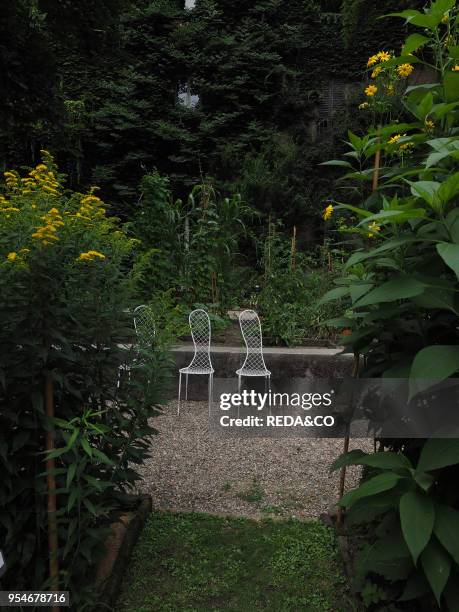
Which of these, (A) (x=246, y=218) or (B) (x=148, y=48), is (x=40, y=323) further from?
(B) (x=148, y=48)

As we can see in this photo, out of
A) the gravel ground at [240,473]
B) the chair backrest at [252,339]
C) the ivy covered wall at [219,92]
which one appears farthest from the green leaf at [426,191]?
the ivy covered wall at [219,92]

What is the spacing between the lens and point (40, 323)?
1.64m

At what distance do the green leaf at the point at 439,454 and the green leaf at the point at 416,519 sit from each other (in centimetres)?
8

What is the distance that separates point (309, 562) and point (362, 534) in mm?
274

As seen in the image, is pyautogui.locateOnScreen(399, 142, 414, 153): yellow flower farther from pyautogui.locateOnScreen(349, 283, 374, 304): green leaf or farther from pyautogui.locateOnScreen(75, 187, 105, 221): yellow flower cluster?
pyautogui.locateOnScreen(75, 187, 105, 221): yellow flower cluster

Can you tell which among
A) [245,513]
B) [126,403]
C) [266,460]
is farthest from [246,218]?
[126,403]

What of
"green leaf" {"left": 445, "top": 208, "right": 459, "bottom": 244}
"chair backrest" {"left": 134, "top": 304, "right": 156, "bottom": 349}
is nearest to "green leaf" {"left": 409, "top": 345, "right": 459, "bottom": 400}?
"green leaf" {"left": 445, "top": 208, "right": 459, "bottom": 244}

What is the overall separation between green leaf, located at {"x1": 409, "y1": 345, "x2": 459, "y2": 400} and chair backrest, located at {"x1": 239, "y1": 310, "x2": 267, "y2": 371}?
3.93 metres

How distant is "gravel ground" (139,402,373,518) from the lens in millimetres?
3160

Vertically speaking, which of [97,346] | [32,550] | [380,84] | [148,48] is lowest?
[32,550]

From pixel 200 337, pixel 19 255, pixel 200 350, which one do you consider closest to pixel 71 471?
pixel 19 255

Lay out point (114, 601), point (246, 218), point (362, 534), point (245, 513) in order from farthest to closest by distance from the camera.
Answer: point (246, 218) → point (245, 513) → point (362, 534) → point (114, 601)

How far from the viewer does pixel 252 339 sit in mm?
5602

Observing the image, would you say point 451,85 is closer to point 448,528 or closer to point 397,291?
point 397,291
